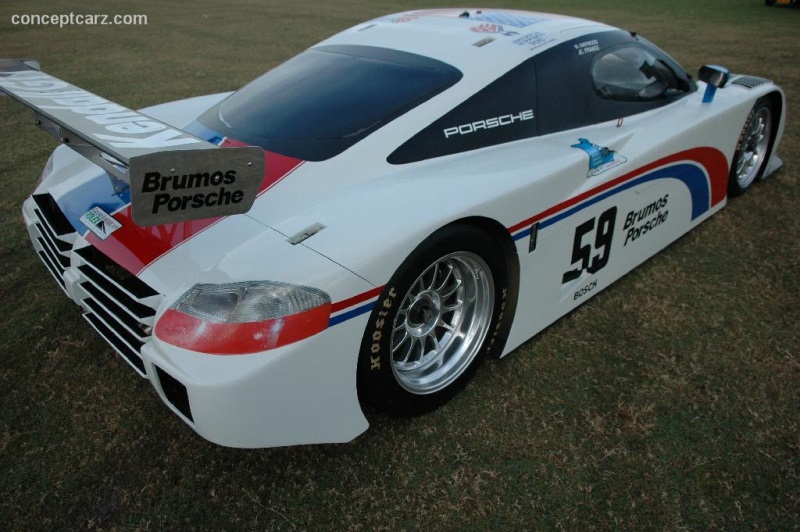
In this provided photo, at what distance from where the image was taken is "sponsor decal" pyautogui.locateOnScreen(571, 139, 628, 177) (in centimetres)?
242

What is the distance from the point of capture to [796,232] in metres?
3.52

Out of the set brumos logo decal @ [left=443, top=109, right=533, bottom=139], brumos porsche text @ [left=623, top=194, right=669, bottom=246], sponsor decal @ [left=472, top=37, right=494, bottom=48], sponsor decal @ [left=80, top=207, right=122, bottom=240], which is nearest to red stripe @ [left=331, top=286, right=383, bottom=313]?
brumos logo decal @ [left=443, top=109, right=533, bottom=139]

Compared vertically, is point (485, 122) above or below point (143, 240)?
above

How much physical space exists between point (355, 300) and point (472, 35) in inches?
61.0

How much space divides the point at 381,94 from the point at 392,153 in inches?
13.2

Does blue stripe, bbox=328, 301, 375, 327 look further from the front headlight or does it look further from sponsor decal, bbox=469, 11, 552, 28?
sponsor decal, bbox=469, 11, 552, 28

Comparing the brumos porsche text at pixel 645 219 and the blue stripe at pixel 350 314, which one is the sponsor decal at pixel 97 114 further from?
the brumos porsche text at pixel 645 219

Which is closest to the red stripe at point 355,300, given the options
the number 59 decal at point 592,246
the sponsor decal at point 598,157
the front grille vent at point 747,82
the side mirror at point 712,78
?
the number 59 decal at point 592,246

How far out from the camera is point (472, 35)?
104 inches

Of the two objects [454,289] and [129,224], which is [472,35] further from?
[129,224]

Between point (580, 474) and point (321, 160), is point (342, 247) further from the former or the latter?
point (580, 474)

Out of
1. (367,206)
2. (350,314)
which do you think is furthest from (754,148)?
(350,314)

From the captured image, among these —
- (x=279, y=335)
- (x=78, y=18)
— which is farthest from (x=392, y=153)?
(x=78, y=18)

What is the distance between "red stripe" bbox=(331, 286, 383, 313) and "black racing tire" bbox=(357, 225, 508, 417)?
0.03 m
